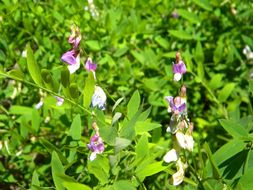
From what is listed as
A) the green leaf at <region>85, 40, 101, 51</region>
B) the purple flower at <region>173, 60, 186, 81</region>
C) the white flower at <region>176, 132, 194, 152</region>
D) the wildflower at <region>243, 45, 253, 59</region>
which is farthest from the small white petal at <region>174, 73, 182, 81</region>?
the wildflower at <region>243, 45, 253, 59</region>

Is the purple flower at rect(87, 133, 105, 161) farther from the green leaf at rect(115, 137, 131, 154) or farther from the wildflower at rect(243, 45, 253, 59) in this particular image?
the wildflower at rect(243, 45, 253, 59)

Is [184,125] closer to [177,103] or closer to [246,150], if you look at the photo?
[177,103]

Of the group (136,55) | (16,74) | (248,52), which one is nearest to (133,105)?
(16,74)

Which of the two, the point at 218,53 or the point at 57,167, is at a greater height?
the point at 57,167

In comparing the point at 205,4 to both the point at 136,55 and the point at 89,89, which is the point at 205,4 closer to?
the point at 136,55

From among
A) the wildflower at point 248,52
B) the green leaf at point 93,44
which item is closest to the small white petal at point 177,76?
the green leaf at point 93,44

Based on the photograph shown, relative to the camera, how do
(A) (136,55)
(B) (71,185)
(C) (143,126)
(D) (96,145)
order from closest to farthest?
(B) (71,185) < (D) (96,145) < (C) (143,126) < (A) (136,55)

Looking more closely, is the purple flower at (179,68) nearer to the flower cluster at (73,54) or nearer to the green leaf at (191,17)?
the flower cluster at (73,54)
